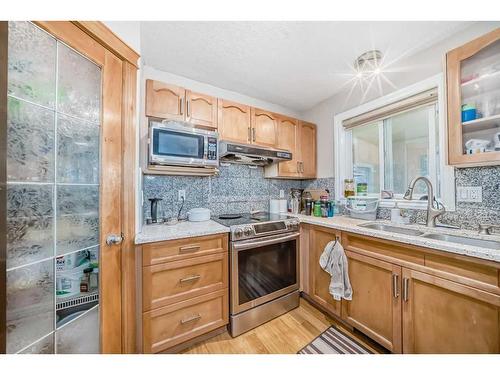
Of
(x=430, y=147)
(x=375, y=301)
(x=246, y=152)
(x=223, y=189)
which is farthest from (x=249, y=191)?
(x=430, y=147)

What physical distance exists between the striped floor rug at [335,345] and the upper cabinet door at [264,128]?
70.8 inches

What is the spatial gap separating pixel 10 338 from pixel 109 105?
110cm

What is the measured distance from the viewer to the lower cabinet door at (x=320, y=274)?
1582 millimetres

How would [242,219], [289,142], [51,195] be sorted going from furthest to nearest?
1. [289,142]
2. [242,219]
3. [51,195]

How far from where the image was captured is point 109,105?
1.03m

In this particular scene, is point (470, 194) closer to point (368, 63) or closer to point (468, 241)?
point (468, 241)

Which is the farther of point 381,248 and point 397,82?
point 397,82

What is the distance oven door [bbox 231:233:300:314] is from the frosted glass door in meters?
0.85

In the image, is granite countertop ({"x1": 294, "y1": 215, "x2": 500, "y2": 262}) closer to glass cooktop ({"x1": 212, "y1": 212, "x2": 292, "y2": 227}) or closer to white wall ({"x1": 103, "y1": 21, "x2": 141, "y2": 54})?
glass cooktop ({"x1": 212, "y1": 212, "x2": 292, "y2": 227})

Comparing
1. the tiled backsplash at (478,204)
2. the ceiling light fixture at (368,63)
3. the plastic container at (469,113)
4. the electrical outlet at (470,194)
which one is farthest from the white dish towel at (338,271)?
the ceiling light fixture at (368,63)

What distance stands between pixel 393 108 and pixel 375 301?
1661mm

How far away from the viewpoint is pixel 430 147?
5.23ft

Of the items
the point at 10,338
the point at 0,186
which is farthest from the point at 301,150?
the point at 10,338

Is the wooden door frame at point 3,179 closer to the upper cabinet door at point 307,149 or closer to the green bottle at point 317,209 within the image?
the green bottle at point 317,209
